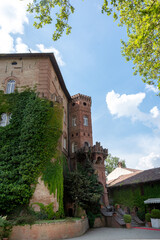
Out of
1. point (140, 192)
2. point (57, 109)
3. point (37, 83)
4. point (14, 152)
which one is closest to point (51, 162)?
point (14, 152)

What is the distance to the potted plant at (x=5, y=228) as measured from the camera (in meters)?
10.4

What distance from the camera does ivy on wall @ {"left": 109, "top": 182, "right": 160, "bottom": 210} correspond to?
2211 centimetres

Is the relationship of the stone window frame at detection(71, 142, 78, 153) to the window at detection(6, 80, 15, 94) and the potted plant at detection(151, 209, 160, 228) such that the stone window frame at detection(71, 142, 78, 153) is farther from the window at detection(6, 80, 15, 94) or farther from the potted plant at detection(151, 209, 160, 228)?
the potted plant at detection(151, 209, 160, 228)

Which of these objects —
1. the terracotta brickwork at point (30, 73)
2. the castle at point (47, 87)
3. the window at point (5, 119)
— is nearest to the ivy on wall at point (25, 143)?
the window at point (5, 119)

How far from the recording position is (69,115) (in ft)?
92.2

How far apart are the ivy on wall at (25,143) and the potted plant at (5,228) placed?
2.44 m

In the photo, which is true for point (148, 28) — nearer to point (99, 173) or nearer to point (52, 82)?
point (52, 82)

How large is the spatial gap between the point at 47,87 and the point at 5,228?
1300 centimetres

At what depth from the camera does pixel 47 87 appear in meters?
18.9

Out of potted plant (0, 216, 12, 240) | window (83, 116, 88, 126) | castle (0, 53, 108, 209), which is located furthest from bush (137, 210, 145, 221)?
potted plant (0, 216, 12, 240)

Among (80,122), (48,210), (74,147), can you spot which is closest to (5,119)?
(48,210)

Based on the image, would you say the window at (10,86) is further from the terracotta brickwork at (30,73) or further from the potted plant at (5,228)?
the potted plant at (5,228)

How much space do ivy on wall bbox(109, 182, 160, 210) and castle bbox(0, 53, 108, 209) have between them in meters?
4.36

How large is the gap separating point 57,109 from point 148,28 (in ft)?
38.1
